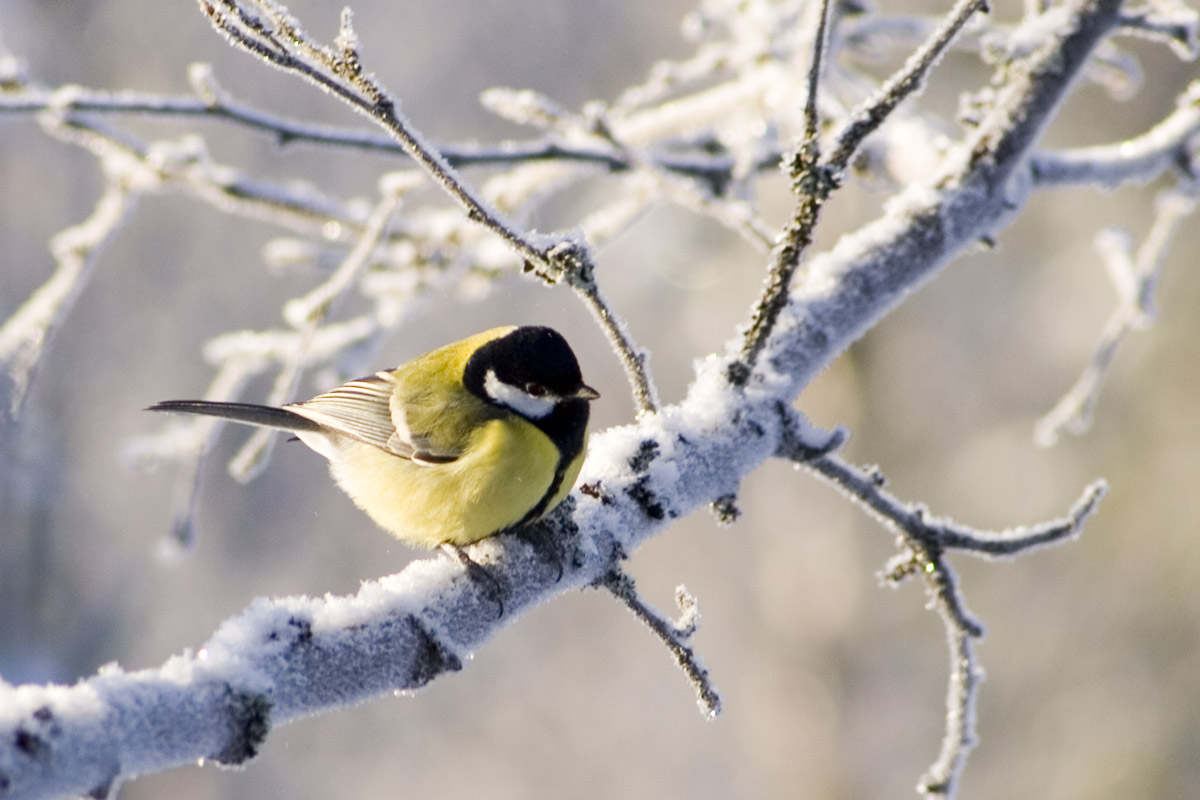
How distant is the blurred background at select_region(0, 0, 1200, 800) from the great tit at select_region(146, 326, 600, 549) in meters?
5.25

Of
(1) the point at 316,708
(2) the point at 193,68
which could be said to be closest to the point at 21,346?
(2) the point at 193,68

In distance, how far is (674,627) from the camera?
1.77 meters

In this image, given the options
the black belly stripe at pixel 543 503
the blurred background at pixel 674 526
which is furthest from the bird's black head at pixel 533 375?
the blurred background at pixel 674 526

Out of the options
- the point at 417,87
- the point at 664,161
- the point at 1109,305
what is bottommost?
the point at 664,161

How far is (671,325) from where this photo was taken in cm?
1084

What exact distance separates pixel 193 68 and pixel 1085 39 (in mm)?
1980

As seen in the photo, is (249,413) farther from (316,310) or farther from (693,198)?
(693,198)

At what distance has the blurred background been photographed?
8.24 meters

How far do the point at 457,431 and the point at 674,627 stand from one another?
89 centimetres

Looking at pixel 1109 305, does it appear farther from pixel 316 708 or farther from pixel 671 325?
pixel 316 708

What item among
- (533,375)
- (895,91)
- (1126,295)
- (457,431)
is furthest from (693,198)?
(1126,295)

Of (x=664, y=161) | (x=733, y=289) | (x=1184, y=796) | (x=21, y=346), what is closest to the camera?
(x=21, y=346)

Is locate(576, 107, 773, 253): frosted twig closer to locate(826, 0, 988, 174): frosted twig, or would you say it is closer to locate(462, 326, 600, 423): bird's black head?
locate(462, 326, 600, 423): bird's black head

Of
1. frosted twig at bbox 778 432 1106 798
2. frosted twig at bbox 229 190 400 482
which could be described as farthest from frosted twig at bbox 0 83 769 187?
frosted twig at bbox 778 432 1106 798
